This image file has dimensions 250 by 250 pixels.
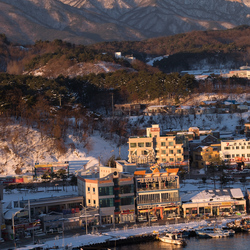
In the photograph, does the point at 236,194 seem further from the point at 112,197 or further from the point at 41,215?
the point at 41,215

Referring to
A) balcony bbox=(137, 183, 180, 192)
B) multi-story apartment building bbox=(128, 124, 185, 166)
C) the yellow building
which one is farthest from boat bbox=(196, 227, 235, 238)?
multi-story apartment building bbox=(128, 124, 185, 166)

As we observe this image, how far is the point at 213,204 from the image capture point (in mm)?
37438

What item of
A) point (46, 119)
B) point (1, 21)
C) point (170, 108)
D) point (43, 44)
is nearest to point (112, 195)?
point (46, 119)

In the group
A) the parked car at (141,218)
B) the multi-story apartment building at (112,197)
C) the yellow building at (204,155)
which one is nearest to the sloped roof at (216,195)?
the parked car at (141,218)

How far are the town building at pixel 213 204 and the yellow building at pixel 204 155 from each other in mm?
14728

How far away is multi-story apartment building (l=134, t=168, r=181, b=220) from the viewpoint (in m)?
37.2

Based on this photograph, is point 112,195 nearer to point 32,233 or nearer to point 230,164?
point 32,233

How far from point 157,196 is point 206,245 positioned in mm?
5858

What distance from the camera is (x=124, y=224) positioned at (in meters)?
36.0

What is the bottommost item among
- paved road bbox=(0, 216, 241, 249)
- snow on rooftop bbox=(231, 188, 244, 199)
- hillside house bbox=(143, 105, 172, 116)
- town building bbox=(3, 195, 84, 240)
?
paved road bbox=(0, 216, 241, 249)

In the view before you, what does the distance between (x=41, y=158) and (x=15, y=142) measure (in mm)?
3033

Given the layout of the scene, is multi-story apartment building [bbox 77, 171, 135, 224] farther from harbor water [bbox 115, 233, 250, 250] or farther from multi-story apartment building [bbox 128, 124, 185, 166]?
multi-story apartment building [bbox 128, 124, 185, 166]

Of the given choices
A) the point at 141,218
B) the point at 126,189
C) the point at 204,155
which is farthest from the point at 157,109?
the point at 141,218

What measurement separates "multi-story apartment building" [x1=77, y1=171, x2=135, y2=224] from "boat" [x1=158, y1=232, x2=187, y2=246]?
4030 millimetres
